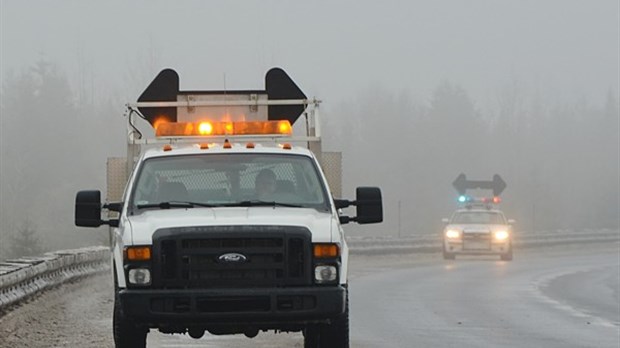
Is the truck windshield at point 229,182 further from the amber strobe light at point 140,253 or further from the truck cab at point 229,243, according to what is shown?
the amber strobe light at point 140,253

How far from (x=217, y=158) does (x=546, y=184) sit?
10028cm

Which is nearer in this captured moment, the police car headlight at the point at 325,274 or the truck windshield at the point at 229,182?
the police car headlight at the point at 325,274

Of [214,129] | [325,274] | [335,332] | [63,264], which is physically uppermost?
[214,129]

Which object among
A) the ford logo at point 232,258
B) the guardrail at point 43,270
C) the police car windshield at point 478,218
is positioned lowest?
the police car windshield at point 478,218

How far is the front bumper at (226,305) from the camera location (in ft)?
36.7

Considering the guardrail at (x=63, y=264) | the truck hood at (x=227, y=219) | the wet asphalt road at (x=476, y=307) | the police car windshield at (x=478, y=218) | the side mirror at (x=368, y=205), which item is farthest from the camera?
the police car windshield at (x=478, y=218)

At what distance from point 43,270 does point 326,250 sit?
12.1 m

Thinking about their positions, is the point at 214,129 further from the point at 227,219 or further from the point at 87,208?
the point at 227,219

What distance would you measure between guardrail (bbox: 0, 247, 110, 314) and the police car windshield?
14.6 m

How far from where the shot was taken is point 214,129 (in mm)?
14273

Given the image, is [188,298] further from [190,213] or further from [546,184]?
[546,184]

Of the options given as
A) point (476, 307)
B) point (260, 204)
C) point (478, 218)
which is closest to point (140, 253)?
point (260, 204)

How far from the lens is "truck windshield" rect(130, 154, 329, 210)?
12422 millimetres

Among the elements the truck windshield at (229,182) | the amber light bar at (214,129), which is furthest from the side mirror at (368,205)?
the amber light bar at (214,129)
